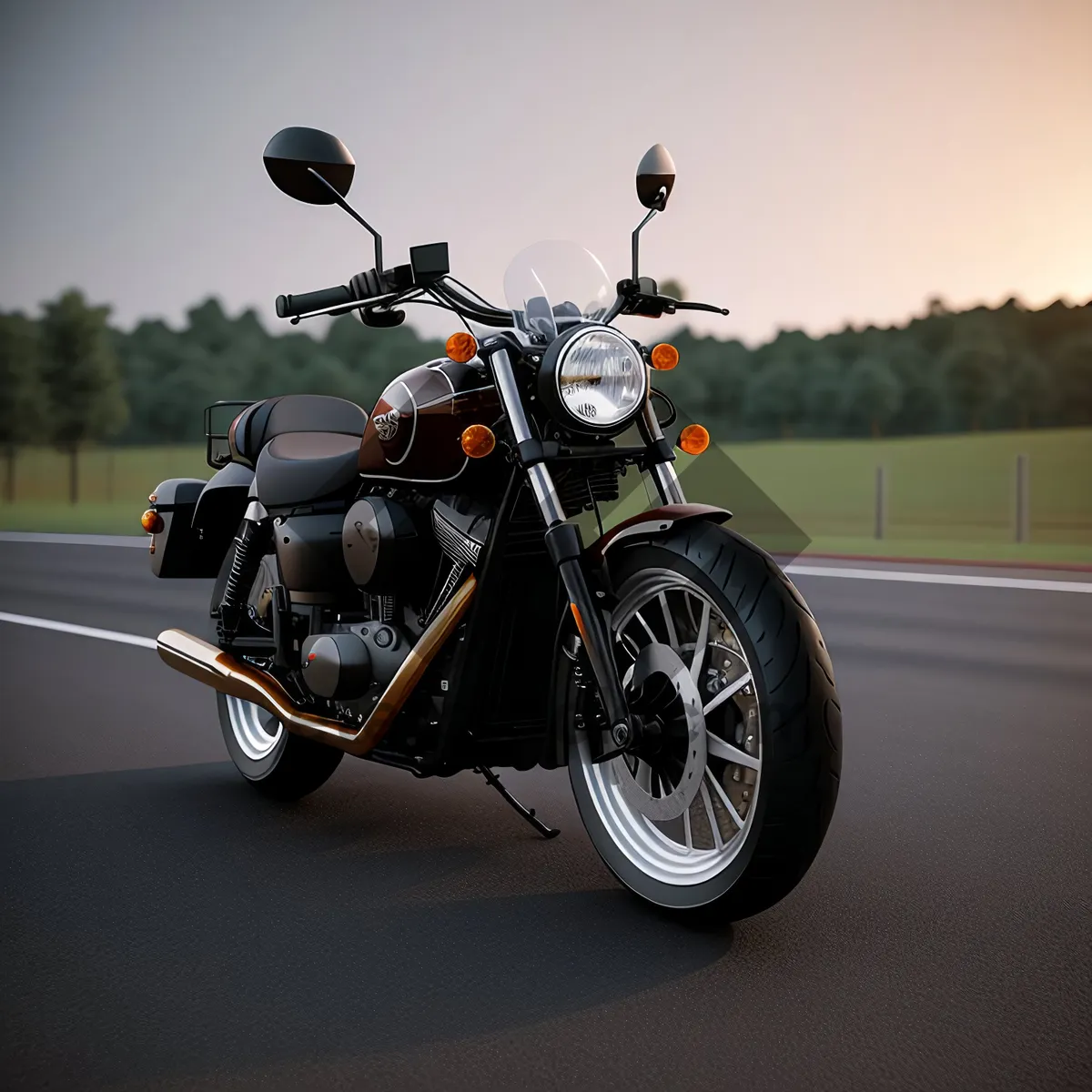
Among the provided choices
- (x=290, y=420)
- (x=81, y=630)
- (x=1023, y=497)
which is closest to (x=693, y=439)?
(x=290, y=420)

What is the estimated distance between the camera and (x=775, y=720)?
10.8 ft

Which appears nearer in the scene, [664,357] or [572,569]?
[572,569]

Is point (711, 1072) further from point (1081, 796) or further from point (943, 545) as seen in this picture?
point (943, 545)

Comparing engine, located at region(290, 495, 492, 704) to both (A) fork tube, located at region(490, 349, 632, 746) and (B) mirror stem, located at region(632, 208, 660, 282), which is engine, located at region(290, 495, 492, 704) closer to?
(A) fork tube, located at region(490, 349, 632, 746)

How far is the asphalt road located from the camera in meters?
2.84

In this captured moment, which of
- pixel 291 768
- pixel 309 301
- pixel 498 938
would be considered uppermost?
pixel 309 301

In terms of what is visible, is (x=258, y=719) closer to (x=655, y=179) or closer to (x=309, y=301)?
(x=309, y=301)

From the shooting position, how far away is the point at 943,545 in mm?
19484

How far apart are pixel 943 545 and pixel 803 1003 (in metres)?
17.2

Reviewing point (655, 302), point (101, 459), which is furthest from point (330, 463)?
point (101, 459)

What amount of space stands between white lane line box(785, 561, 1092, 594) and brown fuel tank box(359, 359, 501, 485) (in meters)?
9.97

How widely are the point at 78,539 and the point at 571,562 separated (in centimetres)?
2199

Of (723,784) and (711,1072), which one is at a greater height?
(723,784)

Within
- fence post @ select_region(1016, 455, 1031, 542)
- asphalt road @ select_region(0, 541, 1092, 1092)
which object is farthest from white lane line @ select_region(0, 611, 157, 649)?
fence post @ select_region(1016, 455, 1031, 542)
